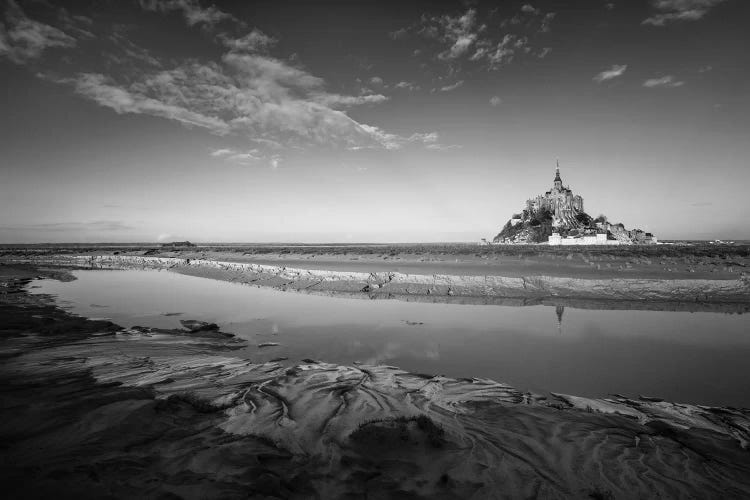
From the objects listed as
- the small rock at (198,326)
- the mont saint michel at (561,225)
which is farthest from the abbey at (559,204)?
the small rock at (198,326)

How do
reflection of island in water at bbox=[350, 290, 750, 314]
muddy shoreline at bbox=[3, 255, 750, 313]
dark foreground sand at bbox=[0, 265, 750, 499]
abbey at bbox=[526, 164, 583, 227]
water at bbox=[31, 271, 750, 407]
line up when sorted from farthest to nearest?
abbey at bbox=[526, 164, 583, 227]
muddy shoreline at bbox=[3, 255, 750, 313]
reflection of island in water at bbox=[350, 290, 750, 314]
water at bbox=[31, 271, 750, 407]
dark foreground sand at bbox=[0, 265, 750, 499]

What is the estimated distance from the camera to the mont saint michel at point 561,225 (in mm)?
135375

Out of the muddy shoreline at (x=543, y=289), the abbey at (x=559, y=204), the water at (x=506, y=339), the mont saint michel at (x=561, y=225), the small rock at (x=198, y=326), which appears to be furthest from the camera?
the abbey at (x=559, y=204)

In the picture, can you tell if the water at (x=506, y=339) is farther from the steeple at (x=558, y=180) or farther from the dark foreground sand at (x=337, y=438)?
the steeple at (x=558, y=180)

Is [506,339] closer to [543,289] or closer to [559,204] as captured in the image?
[543,289]

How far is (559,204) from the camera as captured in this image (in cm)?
16575

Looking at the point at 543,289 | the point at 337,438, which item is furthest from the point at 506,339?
the point at 543,289

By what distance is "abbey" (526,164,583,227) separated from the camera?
160 meters

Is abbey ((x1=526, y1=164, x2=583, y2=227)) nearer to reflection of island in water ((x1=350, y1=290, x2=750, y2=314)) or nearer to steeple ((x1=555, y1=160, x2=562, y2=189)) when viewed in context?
steeple ((x1=555, y1=160, x2=562, y2=189))

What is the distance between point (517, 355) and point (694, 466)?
4.65 metres

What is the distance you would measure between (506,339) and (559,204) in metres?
180

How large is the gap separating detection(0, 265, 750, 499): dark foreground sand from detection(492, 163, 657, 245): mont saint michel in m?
133

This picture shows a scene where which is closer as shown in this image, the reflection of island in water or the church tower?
the reflection of island in water

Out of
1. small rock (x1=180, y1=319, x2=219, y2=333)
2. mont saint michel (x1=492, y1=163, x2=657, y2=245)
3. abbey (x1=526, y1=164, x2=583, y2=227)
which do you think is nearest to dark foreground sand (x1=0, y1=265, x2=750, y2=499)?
small rock (x1=180, y1=319, x2=219, y2=333)
